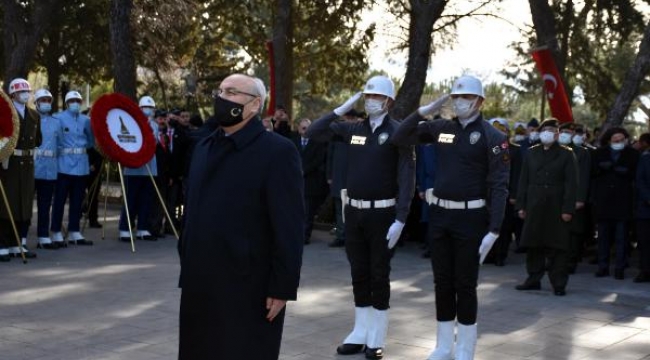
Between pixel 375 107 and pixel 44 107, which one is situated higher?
pixel 44 107

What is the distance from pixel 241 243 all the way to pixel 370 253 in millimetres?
3161

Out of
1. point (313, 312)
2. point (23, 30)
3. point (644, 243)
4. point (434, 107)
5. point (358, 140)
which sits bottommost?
point (313, 312)

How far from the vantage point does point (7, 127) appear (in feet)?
39.7

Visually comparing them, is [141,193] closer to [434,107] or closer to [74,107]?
[74,107]

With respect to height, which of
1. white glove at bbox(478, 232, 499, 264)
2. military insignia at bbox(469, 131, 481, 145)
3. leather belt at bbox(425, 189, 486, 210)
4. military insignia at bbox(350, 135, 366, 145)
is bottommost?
white glove at bbox(478, 232, 499, 264)

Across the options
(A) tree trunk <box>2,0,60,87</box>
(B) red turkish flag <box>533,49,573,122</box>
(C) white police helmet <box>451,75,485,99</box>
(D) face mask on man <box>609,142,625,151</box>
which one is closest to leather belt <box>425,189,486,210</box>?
(C) white police helmet <box>451,75,485,99</box>

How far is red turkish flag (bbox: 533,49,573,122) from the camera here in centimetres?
1802

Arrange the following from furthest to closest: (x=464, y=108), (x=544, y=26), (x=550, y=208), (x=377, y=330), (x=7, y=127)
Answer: (x=544, y=26)
(x=7, y=127)
(x=550, y=208)
(x=377, y=330)
(x=464, y=108)

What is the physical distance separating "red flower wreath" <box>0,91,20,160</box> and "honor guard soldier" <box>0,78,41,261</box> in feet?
1.84

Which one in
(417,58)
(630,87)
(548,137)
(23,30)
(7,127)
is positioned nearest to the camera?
(548,137)

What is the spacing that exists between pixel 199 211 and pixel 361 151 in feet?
10.4

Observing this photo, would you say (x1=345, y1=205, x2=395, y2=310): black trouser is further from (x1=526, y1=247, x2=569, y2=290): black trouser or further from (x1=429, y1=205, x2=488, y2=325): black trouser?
(x1=526, y1=247, x2=569, y2=290): black trouser

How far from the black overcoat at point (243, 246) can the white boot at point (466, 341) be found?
2.80 metres

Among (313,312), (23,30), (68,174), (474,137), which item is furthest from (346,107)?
(23,30)
